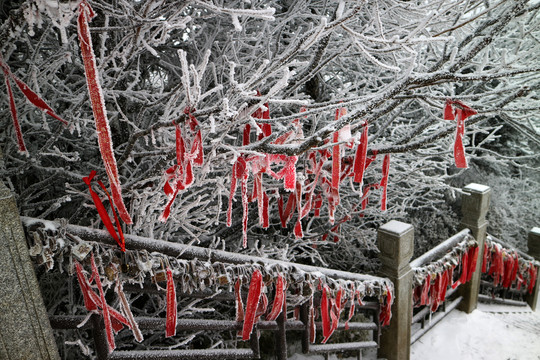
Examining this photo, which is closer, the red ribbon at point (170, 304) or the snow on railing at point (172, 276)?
the snow on railing at point (172, 276)

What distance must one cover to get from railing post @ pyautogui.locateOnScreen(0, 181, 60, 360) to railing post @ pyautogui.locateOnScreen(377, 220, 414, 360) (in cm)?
279

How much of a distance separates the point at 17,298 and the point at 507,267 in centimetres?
634

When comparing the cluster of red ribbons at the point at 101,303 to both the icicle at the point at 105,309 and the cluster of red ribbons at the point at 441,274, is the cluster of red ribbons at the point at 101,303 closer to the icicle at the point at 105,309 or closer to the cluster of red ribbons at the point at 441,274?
the icicle at the point at 105,309

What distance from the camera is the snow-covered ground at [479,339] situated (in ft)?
13.5

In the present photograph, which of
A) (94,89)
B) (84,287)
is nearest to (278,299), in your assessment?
(84,287)

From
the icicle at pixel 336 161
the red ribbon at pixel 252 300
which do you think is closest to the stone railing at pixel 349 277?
the red ribbon at pixel 252 300

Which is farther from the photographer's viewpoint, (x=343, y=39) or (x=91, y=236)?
(x=343, y=39)

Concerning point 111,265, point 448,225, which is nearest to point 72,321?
point 111,265

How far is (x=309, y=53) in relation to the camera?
3453 millimetres

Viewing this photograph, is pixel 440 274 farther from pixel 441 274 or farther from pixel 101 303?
pixel 101 303

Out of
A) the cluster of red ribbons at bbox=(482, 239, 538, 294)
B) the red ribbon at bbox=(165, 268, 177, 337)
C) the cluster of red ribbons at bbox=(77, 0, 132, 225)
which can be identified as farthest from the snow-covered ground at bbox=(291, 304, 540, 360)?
the cluster of red ribbons at bbox=(77, 0, 132, 225)

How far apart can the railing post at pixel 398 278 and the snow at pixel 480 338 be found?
1.77ft

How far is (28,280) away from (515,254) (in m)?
6.42

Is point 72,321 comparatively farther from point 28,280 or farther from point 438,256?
point 438,256
